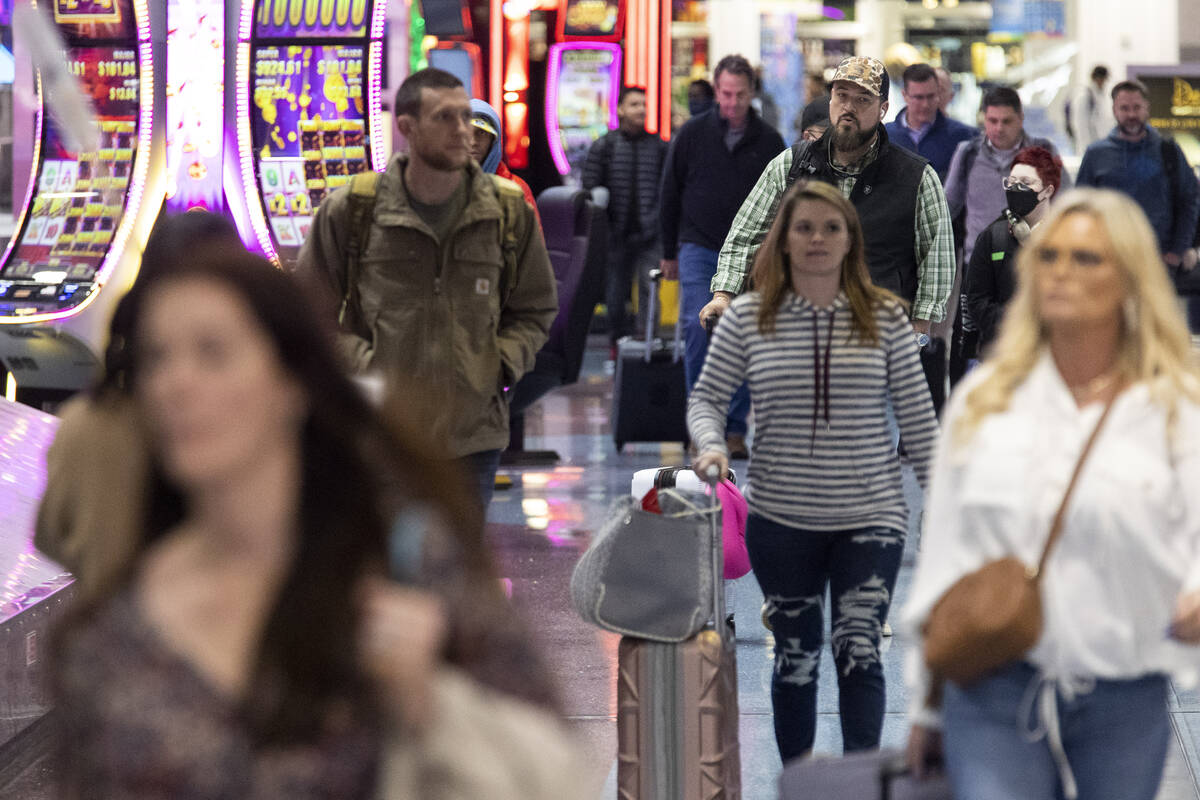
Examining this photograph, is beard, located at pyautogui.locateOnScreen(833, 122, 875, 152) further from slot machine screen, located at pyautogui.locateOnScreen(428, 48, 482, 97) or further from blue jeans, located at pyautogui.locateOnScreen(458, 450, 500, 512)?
slot machine screen, located at pyautogui.locateOnScreen(428, 48, 482, 97)

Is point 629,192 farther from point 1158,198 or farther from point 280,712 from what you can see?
point 280,712

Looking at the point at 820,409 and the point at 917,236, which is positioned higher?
the point at 917,236

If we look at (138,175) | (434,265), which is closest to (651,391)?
(138,175)

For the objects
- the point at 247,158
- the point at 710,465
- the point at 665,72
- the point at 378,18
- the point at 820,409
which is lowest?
the point at 710,465

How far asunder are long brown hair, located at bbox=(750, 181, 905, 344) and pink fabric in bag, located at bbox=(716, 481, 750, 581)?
0.60m

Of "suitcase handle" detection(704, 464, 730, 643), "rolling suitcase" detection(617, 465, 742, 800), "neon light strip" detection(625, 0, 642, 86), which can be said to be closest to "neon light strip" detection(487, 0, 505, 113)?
"neon light strip" detection(625, 0, 642, 86)

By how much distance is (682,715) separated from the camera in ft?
12.6

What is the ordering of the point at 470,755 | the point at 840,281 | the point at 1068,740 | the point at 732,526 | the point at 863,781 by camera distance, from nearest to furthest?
the point at 470,755 → the point at 1068,740 → the point at 863,781 → the point at 840,281 → the point at 732,526

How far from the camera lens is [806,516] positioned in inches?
159

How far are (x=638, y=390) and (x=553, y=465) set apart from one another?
2.06 ft

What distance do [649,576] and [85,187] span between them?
5920mm

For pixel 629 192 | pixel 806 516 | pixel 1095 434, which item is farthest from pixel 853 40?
pixel 1095 434

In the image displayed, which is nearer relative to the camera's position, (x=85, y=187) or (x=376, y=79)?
(x=376, y=79)

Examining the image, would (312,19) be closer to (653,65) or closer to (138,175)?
(138,175)
